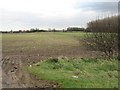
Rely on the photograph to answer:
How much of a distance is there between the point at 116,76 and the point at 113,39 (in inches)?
348

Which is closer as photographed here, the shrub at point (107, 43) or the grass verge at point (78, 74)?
the grass verge at point (78, 74)

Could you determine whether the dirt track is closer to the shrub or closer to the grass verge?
the grass verge

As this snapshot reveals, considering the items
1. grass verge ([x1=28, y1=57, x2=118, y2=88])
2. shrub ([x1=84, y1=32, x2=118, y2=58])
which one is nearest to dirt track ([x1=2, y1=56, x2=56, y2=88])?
grass verge ([x1=28, y1=57, x2=118, y2=88])

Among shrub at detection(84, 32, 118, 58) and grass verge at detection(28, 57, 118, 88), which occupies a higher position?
shrub at detection(84, 32, 118, 58)

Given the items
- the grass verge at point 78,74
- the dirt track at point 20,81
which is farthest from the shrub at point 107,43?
the dirt track at point 20,81

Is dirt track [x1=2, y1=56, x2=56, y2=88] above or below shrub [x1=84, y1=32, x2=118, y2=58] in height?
below

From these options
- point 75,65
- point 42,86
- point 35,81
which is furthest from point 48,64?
point 42,86

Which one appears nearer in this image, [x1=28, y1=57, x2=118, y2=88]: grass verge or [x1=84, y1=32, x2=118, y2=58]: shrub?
[x1=28, y1=57, x2=118, y2=88]: grass verge

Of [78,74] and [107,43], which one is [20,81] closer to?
[78,74]

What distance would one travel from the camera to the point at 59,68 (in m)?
18.8

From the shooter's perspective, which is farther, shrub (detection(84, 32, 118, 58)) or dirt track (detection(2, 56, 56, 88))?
shrub (detection(84, 32, 118, 58))

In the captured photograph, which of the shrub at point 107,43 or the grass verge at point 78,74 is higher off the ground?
the shrub at point 107,43

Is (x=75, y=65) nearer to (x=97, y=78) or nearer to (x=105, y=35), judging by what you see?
(x=97, y=78)

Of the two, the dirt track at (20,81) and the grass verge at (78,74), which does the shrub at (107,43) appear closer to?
the grass verge at (78,74)
